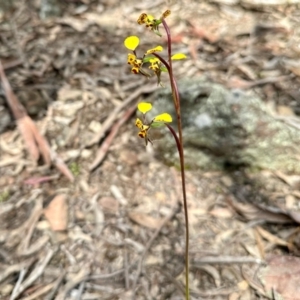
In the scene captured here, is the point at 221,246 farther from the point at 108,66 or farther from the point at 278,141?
the point at 108,66

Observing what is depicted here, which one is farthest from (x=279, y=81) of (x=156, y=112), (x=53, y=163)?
(x=53, y=163)

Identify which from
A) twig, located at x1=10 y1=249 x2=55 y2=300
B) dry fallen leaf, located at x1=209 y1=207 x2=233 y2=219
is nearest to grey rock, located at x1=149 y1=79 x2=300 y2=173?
dry fallen leaf, located at x1=209 y1=207 x2=233 y2=219

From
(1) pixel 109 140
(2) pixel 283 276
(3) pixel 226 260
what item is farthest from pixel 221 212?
(1) pixel 109 140

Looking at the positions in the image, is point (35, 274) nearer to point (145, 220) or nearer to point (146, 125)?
point (145, 220)

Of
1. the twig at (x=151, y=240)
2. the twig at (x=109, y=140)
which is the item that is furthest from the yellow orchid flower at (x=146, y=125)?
the twig at (x=109, y=140)

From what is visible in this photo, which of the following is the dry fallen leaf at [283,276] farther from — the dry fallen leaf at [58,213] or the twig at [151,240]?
the dry fallen leaf at [58,213]

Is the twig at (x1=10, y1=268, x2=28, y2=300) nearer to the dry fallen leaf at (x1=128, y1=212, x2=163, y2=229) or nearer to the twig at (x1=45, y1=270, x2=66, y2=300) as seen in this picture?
the twig at (x1=45, y1=270, x2=66, y2=300)
